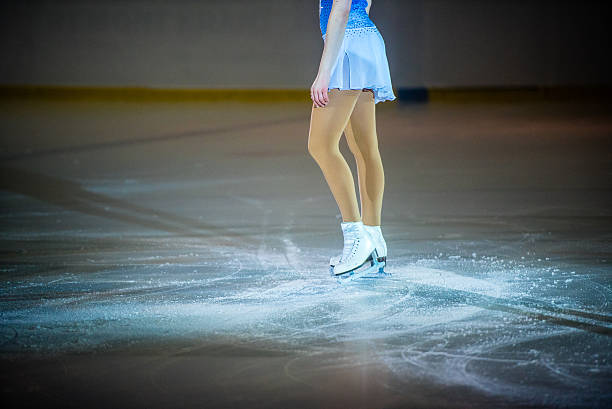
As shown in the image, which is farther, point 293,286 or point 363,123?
point 363,123

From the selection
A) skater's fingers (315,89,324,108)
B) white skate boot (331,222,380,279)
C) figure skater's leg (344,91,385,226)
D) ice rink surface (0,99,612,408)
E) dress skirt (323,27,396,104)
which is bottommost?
ice rink surface (0,99,612,408)

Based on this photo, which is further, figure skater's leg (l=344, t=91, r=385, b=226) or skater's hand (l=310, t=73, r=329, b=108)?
figure skater's leg (l=344, t=91, r=385, b=226)

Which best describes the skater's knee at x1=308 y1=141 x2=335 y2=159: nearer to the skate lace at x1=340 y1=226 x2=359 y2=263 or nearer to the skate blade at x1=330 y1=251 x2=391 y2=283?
the skate lace at x1=340 y1=226 x2=359 y2=263

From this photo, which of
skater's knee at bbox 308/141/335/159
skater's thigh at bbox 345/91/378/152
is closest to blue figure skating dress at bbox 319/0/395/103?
skater's thigh at bbox 345/91/378/152

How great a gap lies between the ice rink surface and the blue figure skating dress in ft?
2.48

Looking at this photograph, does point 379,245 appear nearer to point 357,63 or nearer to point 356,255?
point 356,255

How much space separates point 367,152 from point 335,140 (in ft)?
0.66

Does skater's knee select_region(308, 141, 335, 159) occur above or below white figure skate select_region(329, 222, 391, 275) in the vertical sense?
above

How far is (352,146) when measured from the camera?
3.59 m

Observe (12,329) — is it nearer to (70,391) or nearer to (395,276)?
(70,391)

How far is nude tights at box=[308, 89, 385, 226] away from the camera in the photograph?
3363 mm

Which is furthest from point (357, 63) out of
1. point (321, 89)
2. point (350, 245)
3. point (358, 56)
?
point (350, 245)

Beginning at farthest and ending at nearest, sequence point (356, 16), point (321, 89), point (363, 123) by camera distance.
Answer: point (363, 123)
point (356, 16)
point (321, 89)

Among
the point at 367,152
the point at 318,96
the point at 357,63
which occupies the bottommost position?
the point at 367,152
